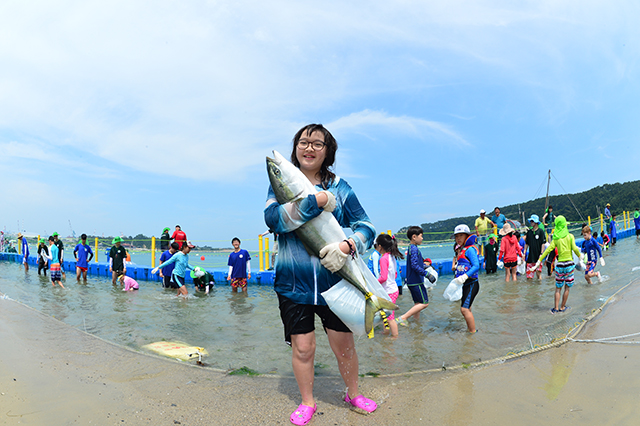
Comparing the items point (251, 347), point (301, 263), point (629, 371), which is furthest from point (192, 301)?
point (629, 371)

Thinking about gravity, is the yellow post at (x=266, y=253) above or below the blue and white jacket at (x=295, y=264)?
below

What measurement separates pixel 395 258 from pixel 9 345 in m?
5.23

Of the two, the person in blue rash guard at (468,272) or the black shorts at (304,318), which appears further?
the person in blue rash guard at (468,272)

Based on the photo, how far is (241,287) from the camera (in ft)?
36.8

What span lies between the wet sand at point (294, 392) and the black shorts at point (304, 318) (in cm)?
58

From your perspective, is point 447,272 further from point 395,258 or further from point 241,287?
point 395,258

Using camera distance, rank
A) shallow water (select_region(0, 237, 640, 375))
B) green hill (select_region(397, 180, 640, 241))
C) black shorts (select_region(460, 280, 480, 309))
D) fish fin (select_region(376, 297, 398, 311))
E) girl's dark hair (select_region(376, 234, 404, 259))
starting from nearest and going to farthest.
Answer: fish fin (select_region(376, 297, 398, 311))
shallow water (select_region(0, 237, 640, 375))
black shorts (select_region(460, 280, 480, 309))
girl's dark hair (select_region(376, 234, 404, 259))
green hill (select_region(397, 180, 640, 241))

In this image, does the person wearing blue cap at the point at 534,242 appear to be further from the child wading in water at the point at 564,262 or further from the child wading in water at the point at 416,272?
the child wading in water at the point at 416,272

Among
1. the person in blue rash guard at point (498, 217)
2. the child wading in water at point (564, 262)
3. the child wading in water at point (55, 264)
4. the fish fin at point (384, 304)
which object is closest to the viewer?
the fish fin at point (384, 304)

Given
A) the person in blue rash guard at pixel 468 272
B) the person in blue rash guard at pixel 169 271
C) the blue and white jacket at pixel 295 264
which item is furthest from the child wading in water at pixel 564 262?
the person in blue rash guard at pixel 169 271

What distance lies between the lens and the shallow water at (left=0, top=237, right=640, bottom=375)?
434cm

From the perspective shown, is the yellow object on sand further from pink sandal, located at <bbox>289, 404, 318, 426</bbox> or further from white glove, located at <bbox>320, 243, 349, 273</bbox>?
white glove, located at <bbox>320, 243, 349, 273</bbox>

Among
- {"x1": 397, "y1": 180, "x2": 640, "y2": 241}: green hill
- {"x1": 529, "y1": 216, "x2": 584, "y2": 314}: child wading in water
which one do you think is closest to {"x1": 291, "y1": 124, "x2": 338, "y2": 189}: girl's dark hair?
{"x1": 529, "y1": 216, "x2": 584, "y2": 314}: child wading in water

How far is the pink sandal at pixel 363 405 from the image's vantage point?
257cm
